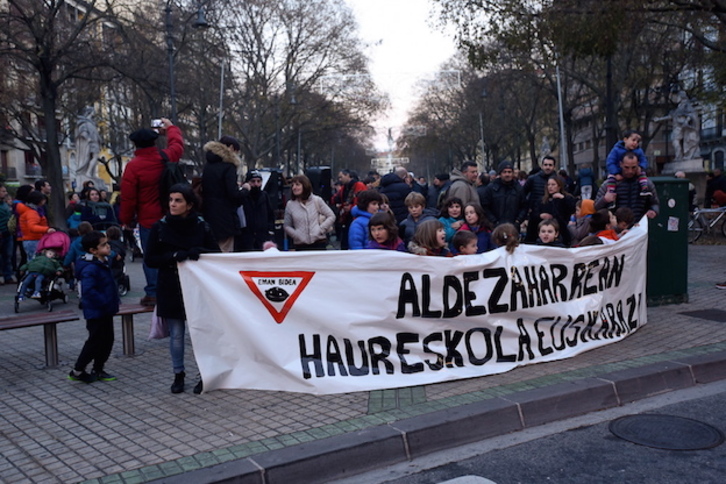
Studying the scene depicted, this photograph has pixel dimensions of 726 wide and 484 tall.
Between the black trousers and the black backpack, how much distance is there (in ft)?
4.64

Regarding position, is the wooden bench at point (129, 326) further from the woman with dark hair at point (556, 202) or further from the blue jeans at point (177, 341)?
the woman with dark hair at point (556, 202)

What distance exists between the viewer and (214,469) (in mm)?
4023

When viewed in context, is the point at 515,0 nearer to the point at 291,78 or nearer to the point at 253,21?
the point at 253,21

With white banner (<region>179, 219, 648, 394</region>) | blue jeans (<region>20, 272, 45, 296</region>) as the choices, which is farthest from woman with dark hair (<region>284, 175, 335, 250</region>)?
blue jeans (<region>20, 272, 45, 296</region>)

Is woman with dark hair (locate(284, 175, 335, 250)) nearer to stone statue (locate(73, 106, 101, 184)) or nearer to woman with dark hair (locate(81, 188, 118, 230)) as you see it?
woman with dark hair (locate(81, 188, 118, 230))

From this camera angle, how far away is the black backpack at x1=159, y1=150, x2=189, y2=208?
6.88 m

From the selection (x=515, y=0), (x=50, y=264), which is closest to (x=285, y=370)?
(x=50, y=264)

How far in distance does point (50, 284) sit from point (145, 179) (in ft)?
15.0

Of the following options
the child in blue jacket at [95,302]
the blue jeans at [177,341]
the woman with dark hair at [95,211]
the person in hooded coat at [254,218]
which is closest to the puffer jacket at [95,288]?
the child in blue jacket at [95,302]

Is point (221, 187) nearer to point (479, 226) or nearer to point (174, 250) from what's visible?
point (174, 250)

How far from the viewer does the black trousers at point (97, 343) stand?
5941mm

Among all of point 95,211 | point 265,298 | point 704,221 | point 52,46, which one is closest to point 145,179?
point 265,298

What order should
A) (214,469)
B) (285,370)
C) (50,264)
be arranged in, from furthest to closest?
(50,264), (285,370), (214,469)

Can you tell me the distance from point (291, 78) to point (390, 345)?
122 feet
